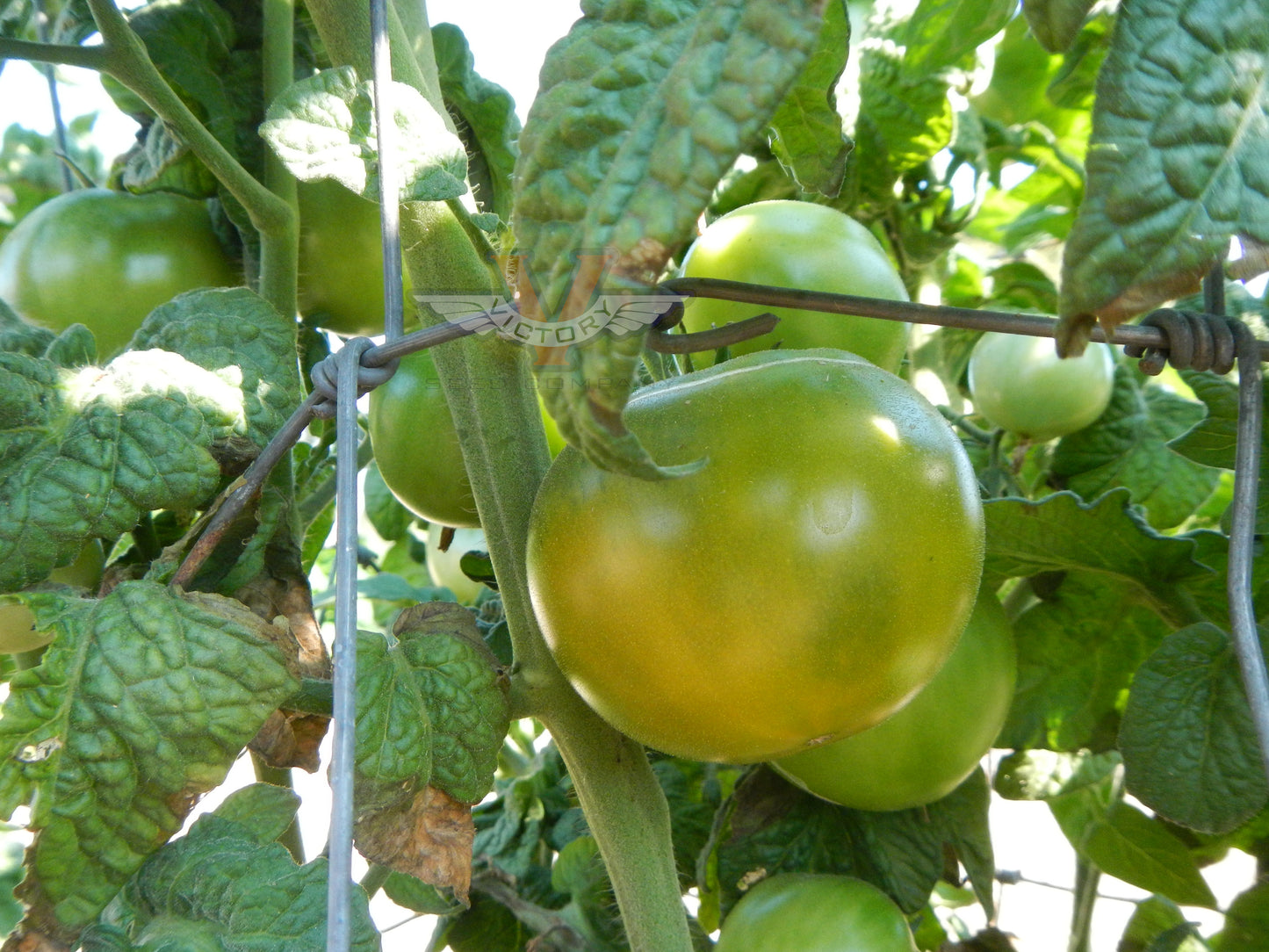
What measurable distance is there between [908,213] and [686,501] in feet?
2.07

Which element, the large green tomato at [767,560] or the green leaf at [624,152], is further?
the large green tomato at [767,560]

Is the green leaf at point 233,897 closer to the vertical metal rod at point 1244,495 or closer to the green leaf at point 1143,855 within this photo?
the vertical metal rod at point 1244,495

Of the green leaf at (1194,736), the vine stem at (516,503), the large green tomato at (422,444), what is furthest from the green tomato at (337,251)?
the green leaf at (1194,736)

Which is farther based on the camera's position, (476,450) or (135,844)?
(476,450)

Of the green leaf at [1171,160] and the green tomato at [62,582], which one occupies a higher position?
the green leaf at [1171,160]

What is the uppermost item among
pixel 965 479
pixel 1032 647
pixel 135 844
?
pixel 965 479

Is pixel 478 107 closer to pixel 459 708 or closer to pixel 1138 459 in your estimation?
pixel 459 708

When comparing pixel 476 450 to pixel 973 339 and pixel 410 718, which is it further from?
Answer: pixel 973 339

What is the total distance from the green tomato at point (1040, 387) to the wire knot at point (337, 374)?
589 mm

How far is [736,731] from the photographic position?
0.45 m

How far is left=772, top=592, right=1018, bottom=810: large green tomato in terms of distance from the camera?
1.96 feet

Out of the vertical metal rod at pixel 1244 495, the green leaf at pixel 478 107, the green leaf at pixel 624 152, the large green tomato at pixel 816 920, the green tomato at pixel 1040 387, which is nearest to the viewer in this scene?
the green leaf at pixel 624 152

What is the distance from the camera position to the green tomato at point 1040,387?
838 millimetres

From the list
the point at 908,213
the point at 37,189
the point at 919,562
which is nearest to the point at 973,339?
the point at 908,213
